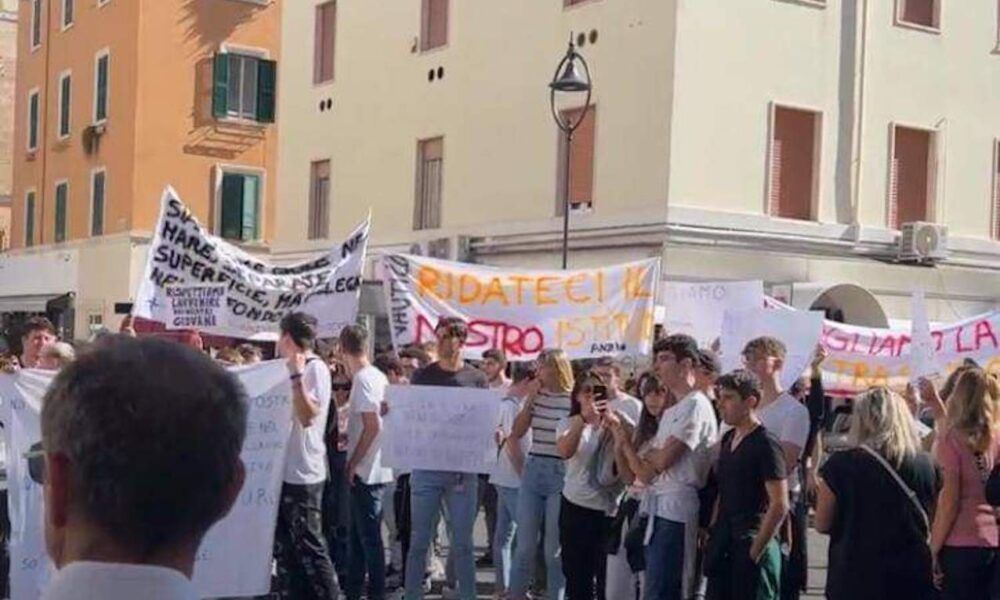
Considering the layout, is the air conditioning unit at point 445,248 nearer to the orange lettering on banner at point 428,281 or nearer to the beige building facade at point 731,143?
the beige building facade at point 731,143

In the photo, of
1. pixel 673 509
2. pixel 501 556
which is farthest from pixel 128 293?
pixel 673 509

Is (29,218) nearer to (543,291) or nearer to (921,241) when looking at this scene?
(921,241)

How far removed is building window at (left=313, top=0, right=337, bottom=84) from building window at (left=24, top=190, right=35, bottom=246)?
14.7 metres

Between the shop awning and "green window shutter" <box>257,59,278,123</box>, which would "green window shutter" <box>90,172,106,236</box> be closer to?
the shop awning

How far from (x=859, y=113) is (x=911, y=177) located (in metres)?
1.53

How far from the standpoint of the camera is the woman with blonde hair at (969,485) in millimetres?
6418

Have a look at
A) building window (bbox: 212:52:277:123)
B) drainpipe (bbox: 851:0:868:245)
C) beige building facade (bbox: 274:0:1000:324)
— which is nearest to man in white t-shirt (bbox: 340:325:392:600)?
beige building facade (bbox: 274:0:1000:324)

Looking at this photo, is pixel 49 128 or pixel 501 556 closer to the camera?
pixel 501 556

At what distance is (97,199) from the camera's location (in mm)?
35250

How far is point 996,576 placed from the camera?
6.47 m

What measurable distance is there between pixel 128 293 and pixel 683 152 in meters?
17.2

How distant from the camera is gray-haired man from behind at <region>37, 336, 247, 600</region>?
1.92 m

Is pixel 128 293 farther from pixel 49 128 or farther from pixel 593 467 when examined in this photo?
pixel 593 467

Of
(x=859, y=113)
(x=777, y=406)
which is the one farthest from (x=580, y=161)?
(x=777, y=406)
